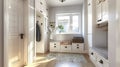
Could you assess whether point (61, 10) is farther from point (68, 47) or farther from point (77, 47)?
point (77, 47)

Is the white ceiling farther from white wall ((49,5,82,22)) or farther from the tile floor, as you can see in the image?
the tile floor

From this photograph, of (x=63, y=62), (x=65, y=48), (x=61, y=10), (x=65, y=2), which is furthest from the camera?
(x=61, y=10)

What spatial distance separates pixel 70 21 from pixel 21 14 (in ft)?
11.1

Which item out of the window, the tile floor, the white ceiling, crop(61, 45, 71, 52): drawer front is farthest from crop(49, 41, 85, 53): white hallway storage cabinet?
the white ceiling

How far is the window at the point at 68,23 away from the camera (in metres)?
5.73

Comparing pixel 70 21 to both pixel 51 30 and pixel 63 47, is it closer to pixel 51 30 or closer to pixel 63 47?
pixel 51 30

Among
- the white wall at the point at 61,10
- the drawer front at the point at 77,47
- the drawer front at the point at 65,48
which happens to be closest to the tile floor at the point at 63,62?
the drawer front at the point at 77,47

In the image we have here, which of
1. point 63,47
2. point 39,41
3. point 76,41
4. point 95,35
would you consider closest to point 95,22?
point 95,35

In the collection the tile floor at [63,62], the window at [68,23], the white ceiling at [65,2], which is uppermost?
the white ceiling at [65,2]

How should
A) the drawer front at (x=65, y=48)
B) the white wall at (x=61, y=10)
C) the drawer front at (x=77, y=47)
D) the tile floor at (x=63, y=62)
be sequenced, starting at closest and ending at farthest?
1. the tile floor at (x=63, y=62)
2. the drawer front at (x=77, y=47)
3. the drawer front at (x=65, y=48)
4. the white wall at (x=61, y=10)

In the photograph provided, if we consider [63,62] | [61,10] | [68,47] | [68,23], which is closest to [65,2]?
[61,10]

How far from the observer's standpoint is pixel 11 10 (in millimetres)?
2389

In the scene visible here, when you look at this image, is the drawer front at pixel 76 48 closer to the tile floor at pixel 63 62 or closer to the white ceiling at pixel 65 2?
the tile floor at pixel 63 62

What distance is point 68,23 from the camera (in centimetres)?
585
